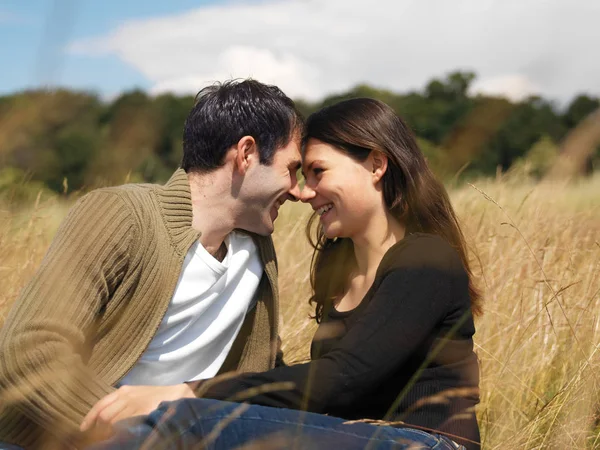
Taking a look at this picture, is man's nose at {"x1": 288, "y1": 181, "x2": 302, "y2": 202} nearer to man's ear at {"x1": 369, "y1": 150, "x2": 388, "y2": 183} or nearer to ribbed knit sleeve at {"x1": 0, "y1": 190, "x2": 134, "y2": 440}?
man's ear at {"x1": 369, "y1": 150, "x2": 388, "y2": 183}

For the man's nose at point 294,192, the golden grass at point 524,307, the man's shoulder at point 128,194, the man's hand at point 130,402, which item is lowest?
the golden grass at point 524,307

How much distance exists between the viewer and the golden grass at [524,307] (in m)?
2.23

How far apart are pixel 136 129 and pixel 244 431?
924mm

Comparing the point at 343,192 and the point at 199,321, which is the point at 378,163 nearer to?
the point at 343,192

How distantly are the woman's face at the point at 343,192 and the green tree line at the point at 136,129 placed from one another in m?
1.18

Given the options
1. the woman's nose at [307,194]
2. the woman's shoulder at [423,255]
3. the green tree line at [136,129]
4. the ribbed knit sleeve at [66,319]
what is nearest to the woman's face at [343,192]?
the woman's nose at [307,194]

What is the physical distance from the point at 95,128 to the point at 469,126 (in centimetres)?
45

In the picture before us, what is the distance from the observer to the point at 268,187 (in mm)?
2303

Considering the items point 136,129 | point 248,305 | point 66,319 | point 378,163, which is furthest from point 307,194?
point 136,129

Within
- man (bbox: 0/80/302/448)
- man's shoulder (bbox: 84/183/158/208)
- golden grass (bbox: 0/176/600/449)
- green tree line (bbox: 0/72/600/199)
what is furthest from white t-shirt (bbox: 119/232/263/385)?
green tree line (bbox: 0/72/600/199)

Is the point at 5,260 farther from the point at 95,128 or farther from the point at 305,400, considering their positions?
the point at 95,128

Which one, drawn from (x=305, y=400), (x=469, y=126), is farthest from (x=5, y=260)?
(x=469, y=126)

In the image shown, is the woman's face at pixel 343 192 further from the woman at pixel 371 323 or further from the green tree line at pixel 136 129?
the green tree line at pixel 136 129

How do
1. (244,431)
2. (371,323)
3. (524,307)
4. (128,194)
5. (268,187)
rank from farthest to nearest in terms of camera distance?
(524,307) < (268,187) < (128,194) < (371,323) < (244,431)
